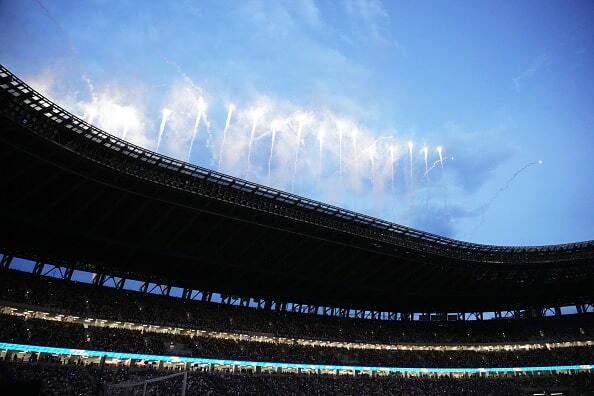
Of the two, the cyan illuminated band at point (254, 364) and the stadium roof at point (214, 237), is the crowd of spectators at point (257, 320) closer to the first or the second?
the stadium roof at point (214, 237)

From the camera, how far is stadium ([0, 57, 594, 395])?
38750 mm

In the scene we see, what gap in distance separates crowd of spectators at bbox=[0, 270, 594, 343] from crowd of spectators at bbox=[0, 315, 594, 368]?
6.12 ft

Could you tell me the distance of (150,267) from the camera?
55.7 meters

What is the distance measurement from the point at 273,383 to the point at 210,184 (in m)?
28.5

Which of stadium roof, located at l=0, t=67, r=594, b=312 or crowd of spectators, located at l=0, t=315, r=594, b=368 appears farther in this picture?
crowd of spectators, located at l=0, t=315, r=594, b=368

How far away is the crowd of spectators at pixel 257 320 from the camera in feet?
157

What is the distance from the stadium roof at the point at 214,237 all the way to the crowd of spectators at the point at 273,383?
505 inches

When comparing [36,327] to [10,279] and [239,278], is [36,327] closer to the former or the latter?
[10,279]

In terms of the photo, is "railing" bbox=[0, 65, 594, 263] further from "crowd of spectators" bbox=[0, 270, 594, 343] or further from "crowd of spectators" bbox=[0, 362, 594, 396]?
"crowd of spectators" bbox=[0, 270, 594, 343]

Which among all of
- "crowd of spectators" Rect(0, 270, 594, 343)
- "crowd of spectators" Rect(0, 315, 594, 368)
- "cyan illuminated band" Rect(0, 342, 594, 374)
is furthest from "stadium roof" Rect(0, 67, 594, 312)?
"cyan illuminated band" Rect(0, 342, 594, 374)

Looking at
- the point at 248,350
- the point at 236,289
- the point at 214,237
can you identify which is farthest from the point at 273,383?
the point at 214,237

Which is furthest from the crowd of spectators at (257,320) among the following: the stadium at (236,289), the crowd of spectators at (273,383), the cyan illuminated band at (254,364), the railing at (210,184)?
the railing at (210,184)

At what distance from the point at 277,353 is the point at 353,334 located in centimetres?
1632

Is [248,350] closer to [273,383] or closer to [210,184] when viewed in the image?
[273,383]
